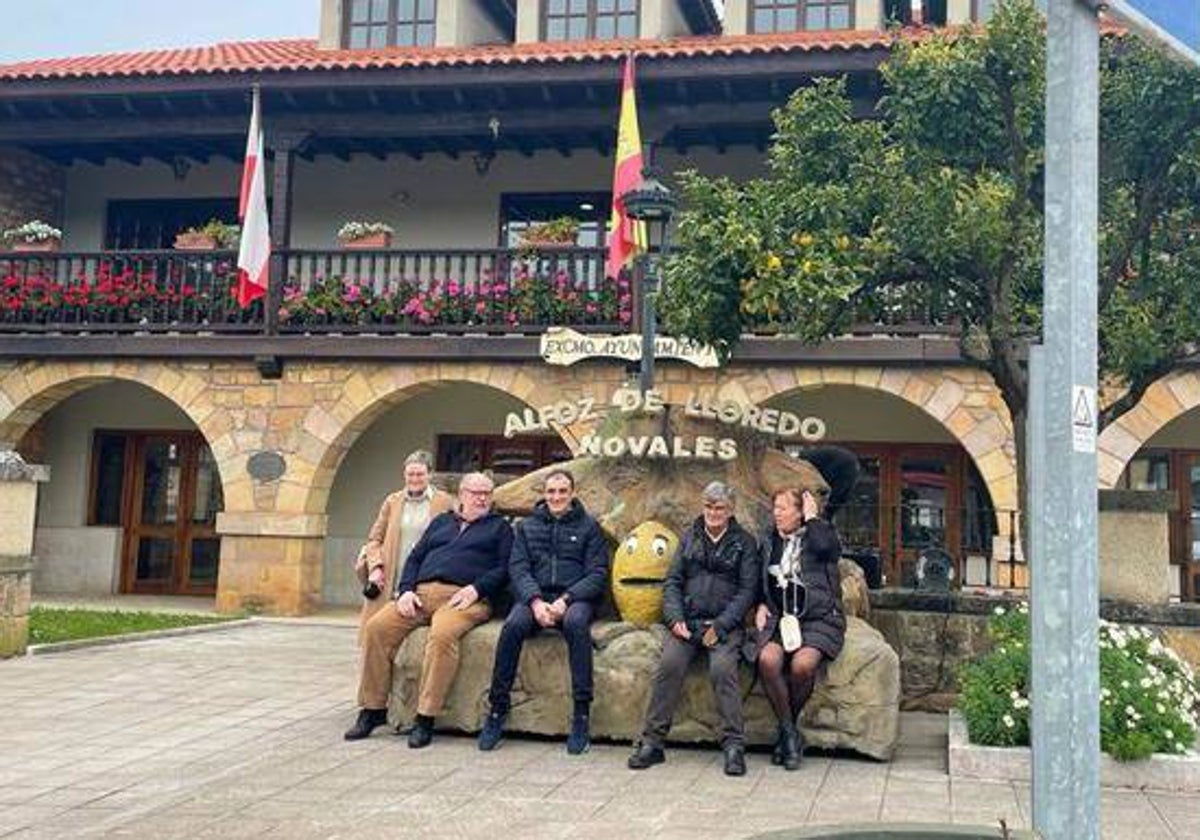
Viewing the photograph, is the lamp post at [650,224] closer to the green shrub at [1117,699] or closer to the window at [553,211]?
the green shrub at [1117,699]

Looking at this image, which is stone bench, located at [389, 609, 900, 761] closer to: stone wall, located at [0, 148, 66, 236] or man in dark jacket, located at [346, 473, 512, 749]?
man in dark jacket, located at [346, 473, 512, 749]

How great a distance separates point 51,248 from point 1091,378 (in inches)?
562

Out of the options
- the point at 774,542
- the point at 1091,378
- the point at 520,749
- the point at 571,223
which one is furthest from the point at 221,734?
the point at 571,223

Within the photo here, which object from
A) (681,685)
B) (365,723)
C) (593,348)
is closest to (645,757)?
(681,685)

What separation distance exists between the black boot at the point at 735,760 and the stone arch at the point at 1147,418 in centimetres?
723

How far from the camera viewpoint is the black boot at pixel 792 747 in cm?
576

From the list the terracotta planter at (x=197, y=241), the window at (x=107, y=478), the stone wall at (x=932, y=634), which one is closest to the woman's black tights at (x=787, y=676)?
the stone wall at (x=932, y=634)

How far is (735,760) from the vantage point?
5.63m

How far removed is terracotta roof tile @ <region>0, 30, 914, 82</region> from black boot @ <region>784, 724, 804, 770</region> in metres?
8.05

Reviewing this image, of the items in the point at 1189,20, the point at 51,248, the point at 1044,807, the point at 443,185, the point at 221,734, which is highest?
the point at 443,185

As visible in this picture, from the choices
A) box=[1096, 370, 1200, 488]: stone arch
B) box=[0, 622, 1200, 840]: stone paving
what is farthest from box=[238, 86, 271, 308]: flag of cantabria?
box=[1096, 370, 1200, 488]: stone arch

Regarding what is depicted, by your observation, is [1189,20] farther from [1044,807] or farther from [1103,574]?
[1103,574]

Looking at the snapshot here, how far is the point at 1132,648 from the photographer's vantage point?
6.17 meters

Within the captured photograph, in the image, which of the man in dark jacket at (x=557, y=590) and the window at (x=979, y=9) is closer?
the man in dark jacket at (x=557, y=590)
